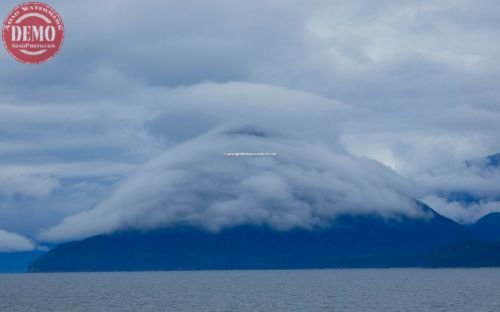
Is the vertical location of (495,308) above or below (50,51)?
below

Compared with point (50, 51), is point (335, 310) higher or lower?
lower

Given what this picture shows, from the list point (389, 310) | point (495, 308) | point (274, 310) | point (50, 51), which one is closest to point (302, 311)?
point (274, 310)

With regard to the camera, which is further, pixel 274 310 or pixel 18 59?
pixel 274 310

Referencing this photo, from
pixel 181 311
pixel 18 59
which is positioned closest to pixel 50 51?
pixel 18 59

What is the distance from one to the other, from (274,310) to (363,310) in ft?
72.2

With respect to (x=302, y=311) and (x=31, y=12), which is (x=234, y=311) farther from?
(x=31, y=12)

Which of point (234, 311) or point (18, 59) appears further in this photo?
point (234, 311)

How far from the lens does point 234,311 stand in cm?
19825

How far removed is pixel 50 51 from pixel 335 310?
4648 inches

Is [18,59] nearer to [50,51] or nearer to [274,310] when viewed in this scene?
[50,51]

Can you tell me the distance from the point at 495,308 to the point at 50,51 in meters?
137

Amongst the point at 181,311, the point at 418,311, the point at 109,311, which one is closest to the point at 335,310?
the point at 418,311

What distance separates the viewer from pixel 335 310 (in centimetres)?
19875

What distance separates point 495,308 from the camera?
197 metres
